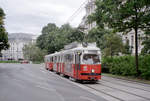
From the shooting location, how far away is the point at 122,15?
70.2 ft

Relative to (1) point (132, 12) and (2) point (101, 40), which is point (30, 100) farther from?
(2) point (101, 40)

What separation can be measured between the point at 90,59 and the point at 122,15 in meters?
6.51

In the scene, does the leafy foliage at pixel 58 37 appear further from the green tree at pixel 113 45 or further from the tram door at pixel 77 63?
the tram door at pixel 77 63

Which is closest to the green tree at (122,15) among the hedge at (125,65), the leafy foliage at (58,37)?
the hedge at (125,65)

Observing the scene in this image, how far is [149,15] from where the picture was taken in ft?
65.9

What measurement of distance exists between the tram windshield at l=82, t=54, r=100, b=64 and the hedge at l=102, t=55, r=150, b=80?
580 centimetres

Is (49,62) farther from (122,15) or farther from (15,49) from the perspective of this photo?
(15,49)

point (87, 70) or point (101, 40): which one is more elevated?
point (101, 40)

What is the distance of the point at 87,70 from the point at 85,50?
1.55 m

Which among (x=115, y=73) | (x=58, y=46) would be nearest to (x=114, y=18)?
(x=115, y=73)

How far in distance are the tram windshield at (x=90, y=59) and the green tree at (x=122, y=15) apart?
17.7ft

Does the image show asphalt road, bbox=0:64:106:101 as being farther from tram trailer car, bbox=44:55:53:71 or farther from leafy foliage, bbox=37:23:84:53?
tram trailer car, bbox=44:55:53:71

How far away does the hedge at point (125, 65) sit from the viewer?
21.3 m

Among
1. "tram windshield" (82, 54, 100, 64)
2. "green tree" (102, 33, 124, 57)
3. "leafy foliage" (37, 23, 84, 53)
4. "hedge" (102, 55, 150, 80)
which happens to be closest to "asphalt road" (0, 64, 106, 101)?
"tram windshield" (82, 54, 100, 64)
